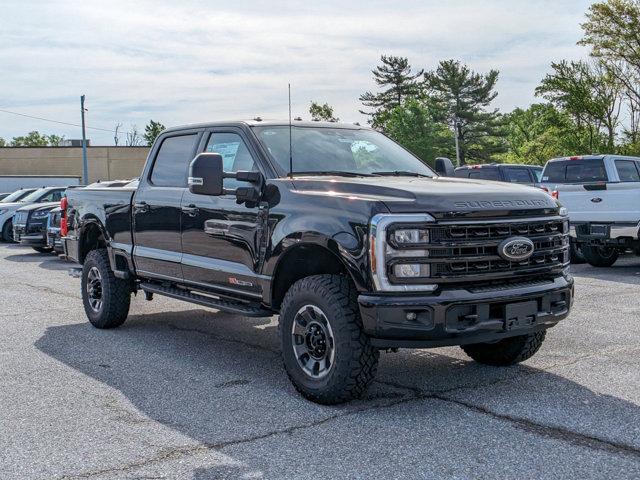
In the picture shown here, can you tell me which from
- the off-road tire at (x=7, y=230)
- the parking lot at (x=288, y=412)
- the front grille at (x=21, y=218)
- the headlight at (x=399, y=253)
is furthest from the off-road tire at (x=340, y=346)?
the off-road tire at (x=7, y=230)

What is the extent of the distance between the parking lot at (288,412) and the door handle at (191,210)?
124 centimetres

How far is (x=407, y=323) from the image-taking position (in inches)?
184

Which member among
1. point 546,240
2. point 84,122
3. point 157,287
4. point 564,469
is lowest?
point 564,469

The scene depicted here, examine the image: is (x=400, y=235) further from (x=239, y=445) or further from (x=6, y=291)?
(x=6, y=291)

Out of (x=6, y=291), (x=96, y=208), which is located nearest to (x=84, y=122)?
(x=6, y=291)

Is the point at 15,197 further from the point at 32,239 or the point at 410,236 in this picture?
the point at 410,236

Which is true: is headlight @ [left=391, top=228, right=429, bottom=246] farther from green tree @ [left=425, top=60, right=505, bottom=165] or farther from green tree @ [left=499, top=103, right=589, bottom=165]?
green tree @ [left=425, top=60, right=505, bottom=165]

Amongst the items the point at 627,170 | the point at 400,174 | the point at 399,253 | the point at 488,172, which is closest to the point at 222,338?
the point at 400,174

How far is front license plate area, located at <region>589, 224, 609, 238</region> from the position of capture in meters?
12.3

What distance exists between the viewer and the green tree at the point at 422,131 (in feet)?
242

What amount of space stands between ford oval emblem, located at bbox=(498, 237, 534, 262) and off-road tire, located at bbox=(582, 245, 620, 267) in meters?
8.91

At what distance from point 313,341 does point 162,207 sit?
2438 millimetres

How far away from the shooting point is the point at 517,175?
1856 cm

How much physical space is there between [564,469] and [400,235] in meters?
1.60
